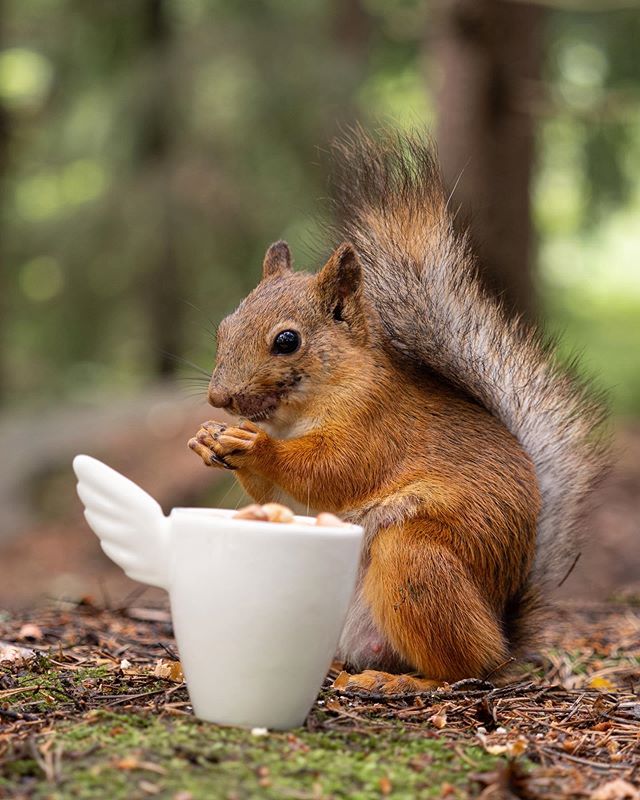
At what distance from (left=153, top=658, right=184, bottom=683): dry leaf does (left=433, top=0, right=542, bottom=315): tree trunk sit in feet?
Answer: 11.5

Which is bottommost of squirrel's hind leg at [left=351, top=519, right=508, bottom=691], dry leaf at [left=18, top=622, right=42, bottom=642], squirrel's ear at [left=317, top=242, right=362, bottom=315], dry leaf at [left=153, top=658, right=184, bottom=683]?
dry leaf at [left=18, top=622, right=42, bottom=642]

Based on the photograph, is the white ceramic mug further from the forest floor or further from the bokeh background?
the bokeh background

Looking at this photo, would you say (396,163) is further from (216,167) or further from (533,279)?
(216,167)

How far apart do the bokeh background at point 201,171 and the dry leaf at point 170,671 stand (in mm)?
3562

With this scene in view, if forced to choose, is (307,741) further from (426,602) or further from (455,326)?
(455,326)

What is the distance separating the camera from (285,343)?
2.46m

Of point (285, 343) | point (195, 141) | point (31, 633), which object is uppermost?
point (195, 141)

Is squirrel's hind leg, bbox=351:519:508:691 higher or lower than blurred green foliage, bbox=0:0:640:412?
lower

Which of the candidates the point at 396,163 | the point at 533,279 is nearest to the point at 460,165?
the point at 533,279

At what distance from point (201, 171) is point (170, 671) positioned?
300 inches

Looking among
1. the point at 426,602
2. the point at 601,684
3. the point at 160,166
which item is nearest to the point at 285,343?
the point at 426,602

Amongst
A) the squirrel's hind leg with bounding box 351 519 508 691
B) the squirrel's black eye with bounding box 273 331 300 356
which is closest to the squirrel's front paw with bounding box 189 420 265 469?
the squirrel's black eye with bounding box 273 331 300 356

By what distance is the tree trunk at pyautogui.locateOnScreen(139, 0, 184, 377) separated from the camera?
934cm

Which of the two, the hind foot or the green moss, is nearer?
the green moss
